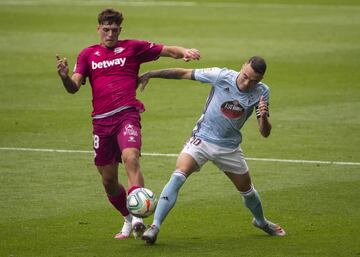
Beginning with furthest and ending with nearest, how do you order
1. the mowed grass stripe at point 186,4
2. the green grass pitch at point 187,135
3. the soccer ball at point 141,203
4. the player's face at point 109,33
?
the mowed grass stripe at point 186,4 < the player's face at point 109,33 < the green grass pitch at point 187,135 < the soccer ball at point 141,203

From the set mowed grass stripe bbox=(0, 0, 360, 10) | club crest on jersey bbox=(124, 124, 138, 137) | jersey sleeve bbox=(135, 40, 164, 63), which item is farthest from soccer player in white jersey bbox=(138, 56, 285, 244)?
mowed grass stripe bbox=(0, 0, 360, 10)

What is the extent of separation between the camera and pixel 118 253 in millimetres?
11312

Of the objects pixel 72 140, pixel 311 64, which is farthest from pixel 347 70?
pixel 72 140

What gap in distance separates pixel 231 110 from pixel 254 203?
1.08 metres

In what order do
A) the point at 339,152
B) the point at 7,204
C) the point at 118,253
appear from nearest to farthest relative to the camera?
the point at 118,253 → the point at 7,204 → the point at 339,152

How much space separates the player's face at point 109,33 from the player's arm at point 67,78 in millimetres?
483

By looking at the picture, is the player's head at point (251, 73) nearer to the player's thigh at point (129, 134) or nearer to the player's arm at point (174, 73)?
the player's arm at point (174, 73)

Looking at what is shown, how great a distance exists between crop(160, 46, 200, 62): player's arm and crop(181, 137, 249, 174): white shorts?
3.04ft

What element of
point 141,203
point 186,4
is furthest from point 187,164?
point 186,4

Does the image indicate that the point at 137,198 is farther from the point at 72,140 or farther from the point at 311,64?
the point at 311,64

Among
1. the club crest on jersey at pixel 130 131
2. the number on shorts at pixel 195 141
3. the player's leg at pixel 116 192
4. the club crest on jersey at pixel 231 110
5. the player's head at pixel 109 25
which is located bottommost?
the player's leg at pixel 116 192

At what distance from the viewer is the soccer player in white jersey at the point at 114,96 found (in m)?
12.1

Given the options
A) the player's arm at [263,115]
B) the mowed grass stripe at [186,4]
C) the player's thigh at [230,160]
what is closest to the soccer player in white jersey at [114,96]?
the player's thigh at [230,160]

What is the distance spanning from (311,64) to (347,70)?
4.30 ft
